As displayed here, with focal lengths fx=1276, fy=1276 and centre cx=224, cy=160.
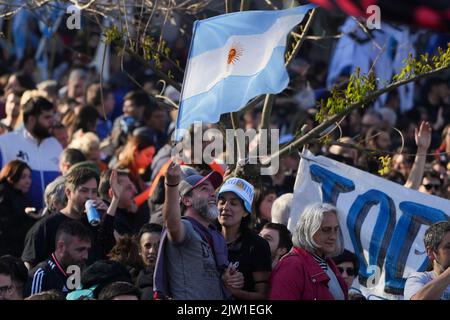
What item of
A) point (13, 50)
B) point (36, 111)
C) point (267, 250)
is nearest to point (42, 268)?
point (267, 250)

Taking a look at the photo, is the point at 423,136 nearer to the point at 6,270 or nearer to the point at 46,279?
the point at 46,279

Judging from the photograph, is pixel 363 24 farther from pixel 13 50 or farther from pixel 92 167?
pixel 13 50

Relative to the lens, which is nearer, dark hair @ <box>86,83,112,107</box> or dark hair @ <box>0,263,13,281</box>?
dark hair @ <box>0,263,13,281</box>

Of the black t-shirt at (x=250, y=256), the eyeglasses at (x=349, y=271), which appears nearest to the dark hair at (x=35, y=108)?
the eyeglasses at (x=349, y=271)

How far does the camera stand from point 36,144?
10.9 m

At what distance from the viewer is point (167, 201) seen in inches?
263

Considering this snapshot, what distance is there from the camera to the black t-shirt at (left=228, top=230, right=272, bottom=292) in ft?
23.9

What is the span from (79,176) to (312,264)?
2454mm

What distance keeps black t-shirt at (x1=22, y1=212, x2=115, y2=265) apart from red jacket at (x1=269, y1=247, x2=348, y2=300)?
74.5 inches

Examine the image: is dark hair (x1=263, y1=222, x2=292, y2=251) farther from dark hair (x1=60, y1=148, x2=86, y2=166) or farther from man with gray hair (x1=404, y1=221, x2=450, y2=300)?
dark hair (x1=60, y1=148, x2=86, y2=166)

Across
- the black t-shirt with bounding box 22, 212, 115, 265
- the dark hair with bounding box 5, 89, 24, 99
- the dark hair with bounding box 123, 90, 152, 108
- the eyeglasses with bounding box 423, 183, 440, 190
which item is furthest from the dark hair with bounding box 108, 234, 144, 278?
the dark hair with bounding box 123, 90, 152, 108

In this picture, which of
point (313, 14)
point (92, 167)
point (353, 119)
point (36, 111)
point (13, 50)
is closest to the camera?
point (313, 14)

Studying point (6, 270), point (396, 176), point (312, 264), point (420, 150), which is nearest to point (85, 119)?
point (396, 176)
